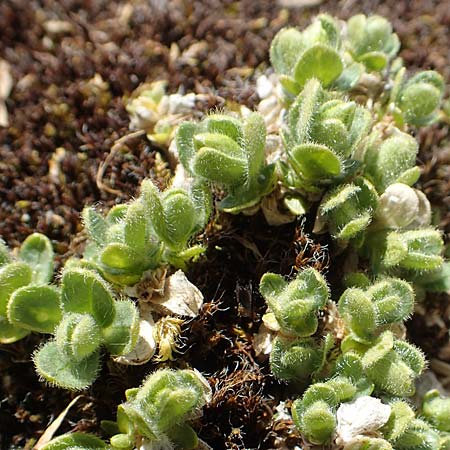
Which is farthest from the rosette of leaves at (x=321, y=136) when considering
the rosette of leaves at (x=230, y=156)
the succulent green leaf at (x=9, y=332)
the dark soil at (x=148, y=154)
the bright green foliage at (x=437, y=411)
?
the succulent green leaf at (x=9, y=332)

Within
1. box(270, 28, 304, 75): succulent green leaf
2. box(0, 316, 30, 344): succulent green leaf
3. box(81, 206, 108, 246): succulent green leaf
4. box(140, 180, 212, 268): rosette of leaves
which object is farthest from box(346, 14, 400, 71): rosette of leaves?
box(0, 316, 30, 344): succulent green leaf

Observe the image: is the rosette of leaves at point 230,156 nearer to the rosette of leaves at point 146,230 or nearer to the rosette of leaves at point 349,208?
the rosette of leaves at point 146,230

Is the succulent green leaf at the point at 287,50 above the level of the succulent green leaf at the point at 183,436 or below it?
above

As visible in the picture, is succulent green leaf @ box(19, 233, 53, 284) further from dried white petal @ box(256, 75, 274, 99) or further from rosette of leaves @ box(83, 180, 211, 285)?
dried white petal @ box(256, 75, 274, 99)

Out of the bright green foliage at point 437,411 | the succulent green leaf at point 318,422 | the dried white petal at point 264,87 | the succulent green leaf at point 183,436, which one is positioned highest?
the dried white petal at point 264,87

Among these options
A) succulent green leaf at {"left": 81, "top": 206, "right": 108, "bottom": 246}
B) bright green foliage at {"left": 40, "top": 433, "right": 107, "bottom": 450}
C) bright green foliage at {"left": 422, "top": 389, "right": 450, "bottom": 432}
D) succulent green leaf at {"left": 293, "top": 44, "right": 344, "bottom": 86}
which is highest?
succulent green leaf at {"left": 293, "top": 44, "right": 344, "bottom": 86}

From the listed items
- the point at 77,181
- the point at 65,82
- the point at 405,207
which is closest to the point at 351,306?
the point at 405,207

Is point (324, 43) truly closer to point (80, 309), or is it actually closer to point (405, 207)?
point (405, 207)
